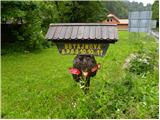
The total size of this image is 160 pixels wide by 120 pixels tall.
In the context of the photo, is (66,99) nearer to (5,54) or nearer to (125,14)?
(5,54)

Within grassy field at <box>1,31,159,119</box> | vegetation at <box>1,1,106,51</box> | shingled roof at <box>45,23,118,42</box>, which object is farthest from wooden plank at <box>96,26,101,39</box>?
vegetation at <box>1,1,106,51</box>

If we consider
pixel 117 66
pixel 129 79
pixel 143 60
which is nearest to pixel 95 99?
pixel 129 79

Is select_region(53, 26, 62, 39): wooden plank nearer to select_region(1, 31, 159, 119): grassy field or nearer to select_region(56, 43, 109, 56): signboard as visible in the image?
select_region(56, 43, 109, 56): signboard

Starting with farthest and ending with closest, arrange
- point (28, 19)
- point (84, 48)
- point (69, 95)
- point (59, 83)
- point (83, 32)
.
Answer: point (28, 19)
point (59, 83)
point (69, 95)
point (84, 48)
point (83, 32)

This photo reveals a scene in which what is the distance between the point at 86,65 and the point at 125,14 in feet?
219

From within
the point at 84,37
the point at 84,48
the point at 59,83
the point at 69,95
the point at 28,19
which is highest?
the point at 84,37

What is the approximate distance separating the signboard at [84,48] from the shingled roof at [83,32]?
0.16 metres

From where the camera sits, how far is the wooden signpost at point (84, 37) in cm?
531

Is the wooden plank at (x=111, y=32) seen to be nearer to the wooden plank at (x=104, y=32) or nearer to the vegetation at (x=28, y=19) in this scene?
the wooden plank at (x=104, y=32)

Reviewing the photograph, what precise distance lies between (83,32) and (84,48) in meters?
0.31

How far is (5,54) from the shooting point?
12.6 meters

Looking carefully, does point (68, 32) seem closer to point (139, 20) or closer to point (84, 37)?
point (84, 37)

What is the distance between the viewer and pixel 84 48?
5.50 m

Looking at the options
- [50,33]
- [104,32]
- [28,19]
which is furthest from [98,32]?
[28,19]
